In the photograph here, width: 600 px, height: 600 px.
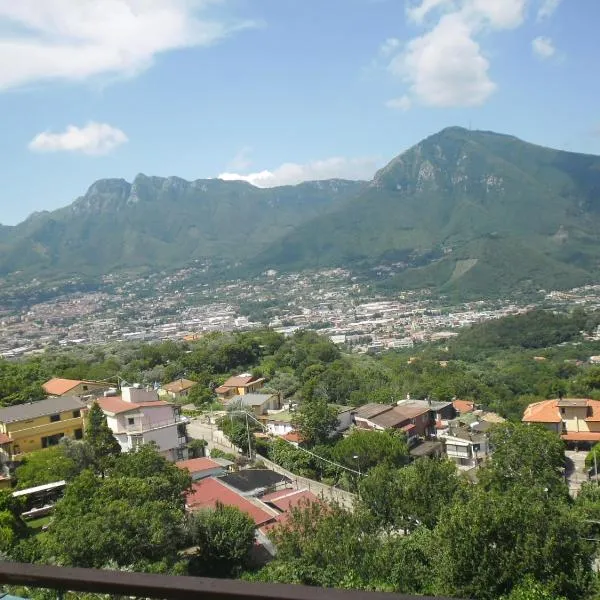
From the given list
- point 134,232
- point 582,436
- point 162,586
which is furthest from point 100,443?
point 134,232

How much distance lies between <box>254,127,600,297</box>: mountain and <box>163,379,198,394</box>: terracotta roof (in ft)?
252

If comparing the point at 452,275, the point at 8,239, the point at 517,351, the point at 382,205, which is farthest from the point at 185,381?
the point at 8,239

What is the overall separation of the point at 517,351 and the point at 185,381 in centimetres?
3593

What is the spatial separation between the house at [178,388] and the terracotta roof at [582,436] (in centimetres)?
1720

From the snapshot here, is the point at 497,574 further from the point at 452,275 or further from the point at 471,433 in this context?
the point at 452,275

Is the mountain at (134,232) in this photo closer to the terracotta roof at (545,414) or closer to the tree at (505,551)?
the terracotta roof at (545,414)

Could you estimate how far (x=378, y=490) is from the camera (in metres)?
13.3

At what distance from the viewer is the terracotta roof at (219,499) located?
539 inches

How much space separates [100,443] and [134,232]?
155046 mm

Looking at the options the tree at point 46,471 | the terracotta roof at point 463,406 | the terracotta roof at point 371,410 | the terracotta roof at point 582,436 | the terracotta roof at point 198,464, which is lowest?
the terracotta roof at point 582,436

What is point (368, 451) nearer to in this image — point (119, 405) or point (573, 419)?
point (119, 405)

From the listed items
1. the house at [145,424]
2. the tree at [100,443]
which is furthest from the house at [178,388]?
the tree at [100,443]

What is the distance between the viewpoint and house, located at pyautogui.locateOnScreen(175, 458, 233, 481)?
55.7 feet

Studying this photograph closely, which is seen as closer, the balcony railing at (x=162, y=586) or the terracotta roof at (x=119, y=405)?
the balcony railing at (x=162, y=586)
